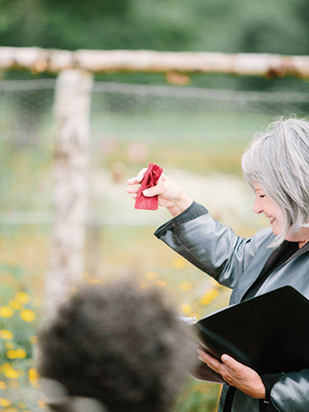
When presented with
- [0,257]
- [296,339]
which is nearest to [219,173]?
[0,257]

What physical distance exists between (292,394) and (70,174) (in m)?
2.37


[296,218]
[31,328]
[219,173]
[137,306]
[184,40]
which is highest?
[184,40]

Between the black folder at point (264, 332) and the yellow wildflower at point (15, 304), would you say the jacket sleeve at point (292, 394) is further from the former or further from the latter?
the yellow wildflower at point (15, 304)

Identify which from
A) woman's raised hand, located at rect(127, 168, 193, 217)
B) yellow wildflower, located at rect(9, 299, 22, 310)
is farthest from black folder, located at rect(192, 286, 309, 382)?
yellow wildflower, located at rect(9, 299, 22, 310)

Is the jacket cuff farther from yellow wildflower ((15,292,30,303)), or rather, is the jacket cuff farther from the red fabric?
yellow wildflower ((15,292,30,303))

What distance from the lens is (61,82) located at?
352 centimetres

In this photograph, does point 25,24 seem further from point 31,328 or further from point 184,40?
point 31,328

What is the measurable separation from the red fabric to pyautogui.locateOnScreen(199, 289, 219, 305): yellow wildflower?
4.86ft

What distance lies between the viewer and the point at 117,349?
78cm

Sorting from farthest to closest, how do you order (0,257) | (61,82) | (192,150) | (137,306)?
(192,150), (0,257), (61,82), (137,306)

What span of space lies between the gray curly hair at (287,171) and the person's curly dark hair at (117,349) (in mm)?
717

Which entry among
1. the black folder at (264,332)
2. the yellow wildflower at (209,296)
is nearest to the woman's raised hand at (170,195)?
the black folder at (264,332)

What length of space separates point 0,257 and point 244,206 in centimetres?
191

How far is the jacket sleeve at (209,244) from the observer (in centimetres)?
169
